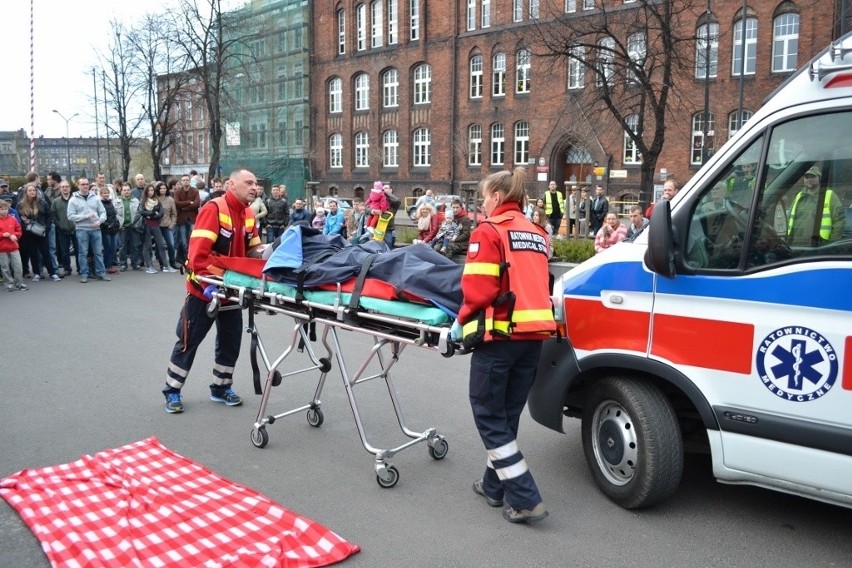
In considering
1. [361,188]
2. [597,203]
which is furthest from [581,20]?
[361,188]

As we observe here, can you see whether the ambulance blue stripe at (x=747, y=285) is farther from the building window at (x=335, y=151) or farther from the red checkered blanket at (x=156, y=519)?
the building window at (x=335, y=151)

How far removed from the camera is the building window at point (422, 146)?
52.0m

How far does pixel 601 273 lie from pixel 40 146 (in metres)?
132

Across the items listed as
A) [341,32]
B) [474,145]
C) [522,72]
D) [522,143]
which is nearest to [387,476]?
[522,143]

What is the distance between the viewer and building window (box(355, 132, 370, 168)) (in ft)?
185

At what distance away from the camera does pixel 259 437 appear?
20.0 feet

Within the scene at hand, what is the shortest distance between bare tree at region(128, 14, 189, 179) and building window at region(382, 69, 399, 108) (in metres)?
15.0

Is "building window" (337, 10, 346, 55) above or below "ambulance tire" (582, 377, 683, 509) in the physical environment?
above

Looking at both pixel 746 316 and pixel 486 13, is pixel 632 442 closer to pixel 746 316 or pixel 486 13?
pixel 746 316

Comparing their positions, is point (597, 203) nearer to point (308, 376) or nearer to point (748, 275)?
point (308, 376)

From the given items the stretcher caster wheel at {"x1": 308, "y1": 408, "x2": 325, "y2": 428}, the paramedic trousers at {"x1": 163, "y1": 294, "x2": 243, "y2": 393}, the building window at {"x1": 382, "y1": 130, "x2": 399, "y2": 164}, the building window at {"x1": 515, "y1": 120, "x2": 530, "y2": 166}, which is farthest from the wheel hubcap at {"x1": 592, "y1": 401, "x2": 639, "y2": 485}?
the building window at {"x1": 382, "y1": 130, "x2": 399, "y2": 164}

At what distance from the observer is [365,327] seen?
5.38 meters

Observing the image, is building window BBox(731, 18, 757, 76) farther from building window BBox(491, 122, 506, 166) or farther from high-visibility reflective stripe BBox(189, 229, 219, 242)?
high-visibility reflective stripe BBox(189, 229, 219, 242)

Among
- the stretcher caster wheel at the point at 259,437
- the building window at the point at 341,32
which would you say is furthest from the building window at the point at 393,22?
the stretcher caster wheel at the point at 259,437
